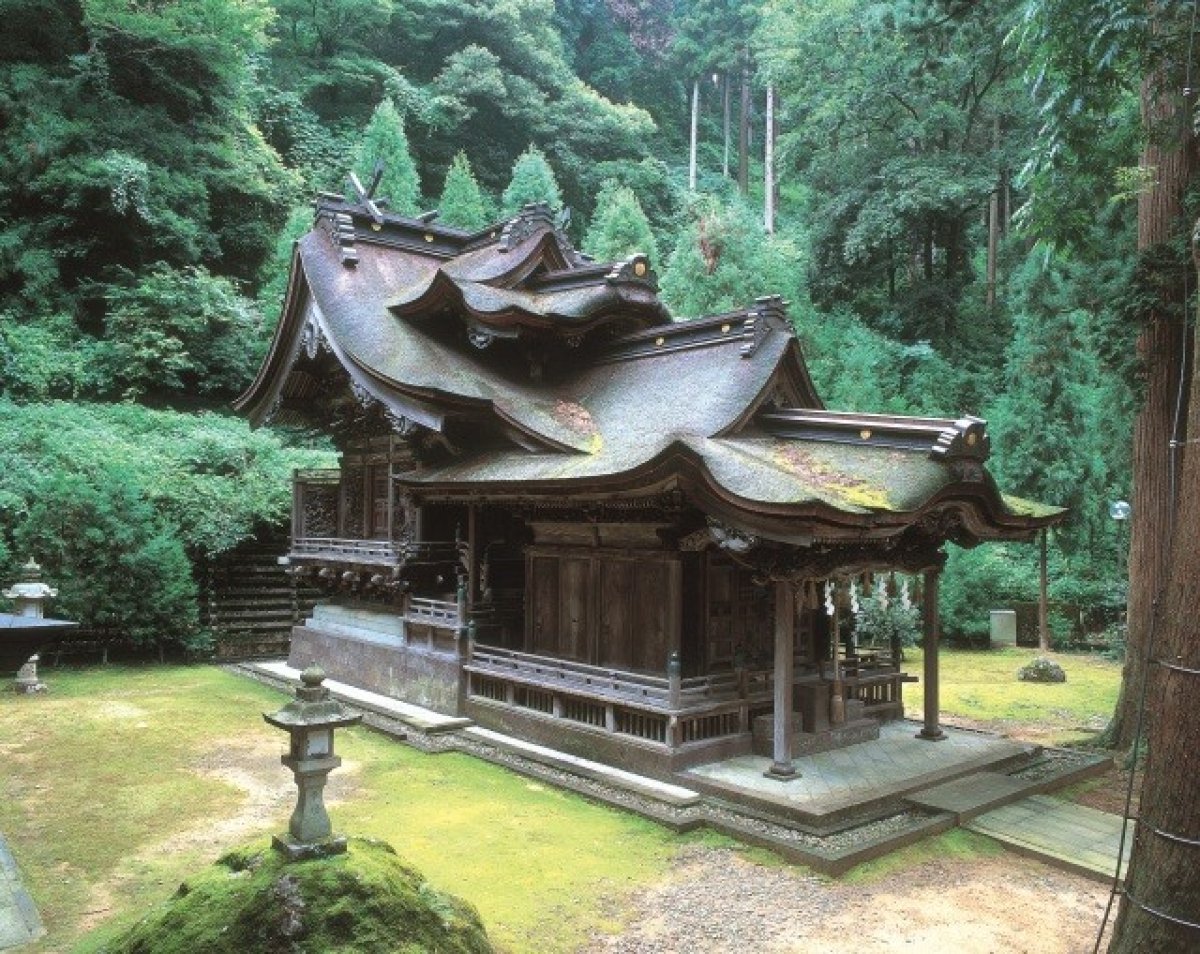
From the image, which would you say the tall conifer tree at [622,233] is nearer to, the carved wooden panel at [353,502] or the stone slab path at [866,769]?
the carved wooden panel at [353,502]

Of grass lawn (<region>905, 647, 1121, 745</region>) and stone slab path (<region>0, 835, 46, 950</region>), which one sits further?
grass lawn (<region>905, 647, 1121, 745</region>)

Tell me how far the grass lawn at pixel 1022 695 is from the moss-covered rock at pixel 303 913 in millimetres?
10544

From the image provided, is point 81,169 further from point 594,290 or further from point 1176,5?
point 1176,5

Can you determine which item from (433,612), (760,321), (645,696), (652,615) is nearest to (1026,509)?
(760,321)

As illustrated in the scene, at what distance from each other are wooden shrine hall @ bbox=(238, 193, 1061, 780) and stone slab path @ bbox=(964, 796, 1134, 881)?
2.07m

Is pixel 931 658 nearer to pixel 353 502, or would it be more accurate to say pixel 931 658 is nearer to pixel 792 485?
pixel 792 485

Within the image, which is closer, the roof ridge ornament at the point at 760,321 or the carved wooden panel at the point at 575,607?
the roof ridge ornament at the point at 760,321

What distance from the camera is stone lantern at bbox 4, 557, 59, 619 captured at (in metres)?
13.2

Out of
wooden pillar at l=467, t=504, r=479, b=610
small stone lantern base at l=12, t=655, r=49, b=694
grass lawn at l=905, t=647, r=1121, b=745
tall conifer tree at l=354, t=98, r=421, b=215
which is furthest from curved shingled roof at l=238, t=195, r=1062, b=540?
tall conifer tree at l=354, t=98, r=421, b=215

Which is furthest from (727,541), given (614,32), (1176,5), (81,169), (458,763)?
(614,32)

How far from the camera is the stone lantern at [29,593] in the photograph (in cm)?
1321

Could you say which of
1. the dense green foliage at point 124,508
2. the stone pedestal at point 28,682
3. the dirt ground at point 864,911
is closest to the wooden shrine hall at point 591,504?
the dirt ground at point 864,911

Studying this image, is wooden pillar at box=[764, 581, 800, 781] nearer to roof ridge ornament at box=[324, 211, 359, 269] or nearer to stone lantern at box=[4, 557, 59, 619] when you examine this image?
roof ridge ornament at box=[324, 211, 359, 269]

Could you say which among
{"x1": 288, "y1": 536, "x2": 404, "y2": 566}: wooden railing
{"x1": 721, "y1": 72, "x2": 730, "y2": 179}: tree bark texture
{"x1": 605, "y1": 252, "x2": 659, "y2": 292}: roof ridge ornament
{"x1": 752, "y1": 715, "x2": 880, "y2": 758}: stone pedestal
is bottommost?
{"x1": 752, "y1": 715, "x2": 880, "y2": 758}: stone pedestal
